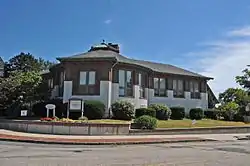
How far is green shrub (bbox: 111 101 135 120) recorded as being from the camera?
29741 millimetres

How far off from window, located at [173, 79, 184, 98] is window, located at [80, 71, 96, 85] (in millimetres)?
11546

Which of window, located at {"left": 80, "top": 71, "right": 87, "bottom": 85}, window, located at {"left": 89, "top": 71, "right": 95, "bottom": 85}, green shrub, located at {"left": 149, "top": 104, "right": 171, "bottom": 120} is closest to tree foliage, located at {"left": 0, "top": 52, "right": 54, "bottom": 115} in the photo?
window, located at {"left": 80, "top": 71, "right": 87, "bottom": 85}

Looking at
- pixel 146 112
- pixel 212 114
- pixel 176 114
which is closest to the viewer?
pixel 146 112

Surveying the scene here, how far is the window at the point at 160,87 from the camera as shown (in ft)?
Answer: 124

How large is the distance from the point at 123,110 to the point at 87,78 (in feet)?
14.6

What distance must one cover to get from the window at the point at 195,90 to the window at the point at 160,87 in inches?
151

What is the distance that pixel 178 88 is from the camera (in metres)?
39.3

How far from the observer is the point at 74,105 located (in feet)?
91.6

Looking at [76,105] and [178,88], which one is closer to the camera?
[76,105]

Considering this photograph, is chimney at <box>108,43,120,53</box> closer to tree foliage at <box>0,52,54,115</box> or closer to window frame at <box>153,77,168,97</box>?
window frame at <box>153,77,168,97</box>

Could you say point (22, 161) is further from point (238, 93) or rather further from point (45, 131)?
point (238, 93)

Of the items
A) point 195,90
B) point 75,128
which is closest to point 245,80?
point 195,90

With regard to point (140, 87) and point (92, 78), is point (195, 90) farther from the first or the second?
point (92, 78)

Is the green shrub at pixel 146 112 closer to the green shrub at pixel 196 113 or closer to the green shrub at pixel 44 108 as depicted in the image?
the green shrub at pixel 44 108
